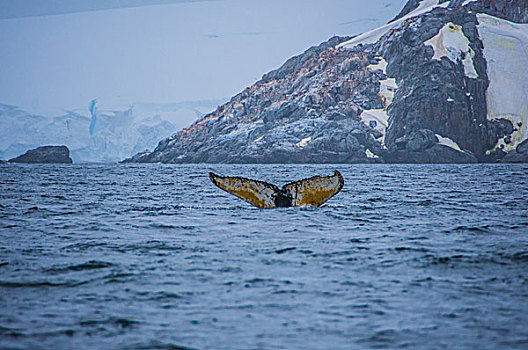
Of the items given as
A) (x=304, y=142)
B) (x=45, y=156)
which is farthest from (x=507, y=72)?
(x=45, y=156)

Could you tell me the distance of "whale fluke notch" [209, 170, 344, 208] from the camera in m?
18.0

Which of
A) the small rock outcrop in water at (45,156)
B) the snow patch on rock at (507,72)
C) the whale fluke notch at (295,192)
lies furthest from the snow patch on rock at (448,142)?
the whale fluke notch at (295,192)

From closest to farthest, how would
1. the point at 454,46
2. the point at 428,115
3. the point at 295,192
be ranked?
the point at 295,192 → the point at 428,115 → the point at 454,46

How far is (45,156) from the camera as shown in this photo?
185 m

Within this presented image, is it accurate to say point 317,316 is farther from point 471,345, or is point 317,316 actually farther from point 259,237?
point 259,237

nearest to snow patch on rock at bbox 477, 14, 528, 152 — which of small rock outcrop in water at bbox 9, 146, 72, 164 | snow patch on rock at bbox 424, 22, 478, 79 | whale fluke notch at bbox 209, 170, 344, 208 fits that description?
snow patch on rock at bbox 424, 22, 478, 79

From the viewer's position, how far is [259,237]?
11.4 meters

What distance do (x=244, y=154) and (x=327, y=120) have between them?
33.6 metres

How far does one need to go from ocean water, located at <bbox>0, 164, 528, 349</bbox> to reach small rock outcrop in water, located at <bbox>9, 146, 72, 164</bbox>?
184265 mm

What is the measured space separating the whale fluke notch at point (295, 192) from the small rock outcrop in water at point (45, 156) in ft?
596

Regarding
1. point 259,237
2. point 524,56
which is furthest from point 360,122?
point 259,237

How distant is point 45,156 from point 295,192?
18648cm

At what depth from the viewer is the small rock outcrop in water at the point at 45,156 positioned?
598 ft

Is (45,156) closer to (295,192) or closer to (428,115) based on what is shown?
(428,115)
